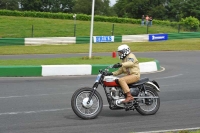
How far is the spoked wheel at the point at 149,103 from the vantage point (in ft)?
30.1

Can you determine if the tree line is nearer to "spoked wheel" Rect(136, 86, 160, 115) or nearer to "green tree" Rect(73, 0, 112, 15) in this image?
"green tree" Rect(73, 0, 112, 15)

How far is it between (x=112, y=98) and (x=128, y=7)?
3821 inches

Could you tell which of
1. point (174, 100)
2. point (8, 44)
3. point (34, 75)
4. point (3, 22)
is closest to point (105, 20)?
point (3, 22)

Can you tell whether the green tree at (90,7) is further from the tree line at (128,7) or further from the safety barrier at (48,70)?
the safety barrier at (48,70)

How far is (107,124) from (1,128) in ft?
6.54

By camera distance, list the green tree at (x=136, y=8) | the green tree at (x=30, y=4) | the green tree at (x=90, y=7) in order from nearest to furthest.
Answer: the green tree at (x=136, y=8), the green tree at (x=30, y=4), the green tree at (x=90, y=7)

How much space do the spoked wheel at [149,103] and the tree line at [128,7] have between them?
264ft

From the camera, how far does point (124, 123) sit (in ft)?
27.1

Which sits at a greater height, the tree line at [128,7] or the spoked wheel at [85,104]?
the tree line at [128,7]

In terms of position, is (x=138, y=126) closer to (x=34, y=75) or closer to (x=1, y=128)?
(x=1, y=128)

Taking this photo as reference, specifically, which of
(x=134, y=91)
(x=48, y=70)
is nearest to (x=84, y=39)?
(x=48, y=70)

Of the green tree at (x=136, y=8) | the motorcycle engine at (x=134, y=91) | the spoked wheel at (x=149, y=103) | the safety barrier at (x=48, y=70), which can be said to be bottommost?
the safety barrier at (x=48, y=70)

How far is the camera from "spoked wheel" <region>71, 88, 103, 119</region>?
8.47 m

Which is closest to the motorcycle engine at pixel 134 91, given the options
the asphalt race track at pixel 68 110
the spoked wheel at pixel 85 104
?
the asphalt race track at pixel 68 110
